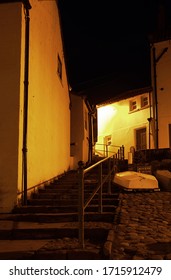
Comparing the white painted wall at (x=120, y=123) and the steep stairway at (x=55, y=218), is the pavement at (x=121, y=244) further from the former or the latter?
the white painted wall at (x=120, y=123)

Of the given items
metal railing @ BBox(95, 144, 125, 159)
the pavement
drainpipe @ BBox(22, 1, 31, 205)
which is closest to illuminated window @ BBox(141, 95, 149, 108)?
metal railing @ BBox(95, 144, 125, 159)

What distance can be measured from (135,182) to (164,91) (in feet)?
28.4

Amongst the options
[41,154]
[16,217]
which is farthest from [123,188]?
[16,217]

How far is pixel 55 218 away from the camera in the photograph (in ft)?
18.1

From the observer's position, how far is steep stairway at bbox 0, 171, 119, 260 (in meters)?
4.71

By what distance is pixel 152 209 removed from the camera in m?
6.09

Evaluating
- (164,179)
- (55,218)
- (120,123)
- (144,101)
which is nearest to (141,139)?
(120,123)

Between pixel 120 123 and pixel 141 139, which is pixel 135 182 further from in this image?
pixel 120 123

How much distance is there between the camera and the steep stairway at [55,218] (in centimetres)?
471

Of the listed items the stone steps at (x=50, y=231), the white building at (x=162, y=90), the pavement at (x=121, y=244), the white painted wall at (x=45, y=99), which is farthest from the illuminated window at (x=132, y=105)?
the stone steps at (x=50, y=231)

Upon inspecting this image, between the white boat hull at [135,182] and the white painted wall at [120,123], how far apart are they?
9.69 meters

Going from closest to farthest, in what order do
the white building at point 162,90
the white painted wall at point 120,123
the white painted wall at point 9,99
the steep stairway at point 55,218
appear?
1. the steep stairway at point 55,218
2. the white painted wall at point 9,99
3. the white building at point 162,90
4. the white painted wall at point 120,123

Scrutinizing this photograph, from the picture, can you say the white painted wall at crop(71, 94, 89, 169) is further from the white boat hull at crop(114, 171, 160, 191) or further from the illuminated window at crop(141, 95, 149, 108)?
the white boat hull at crop(114, 171, 160, 191)
